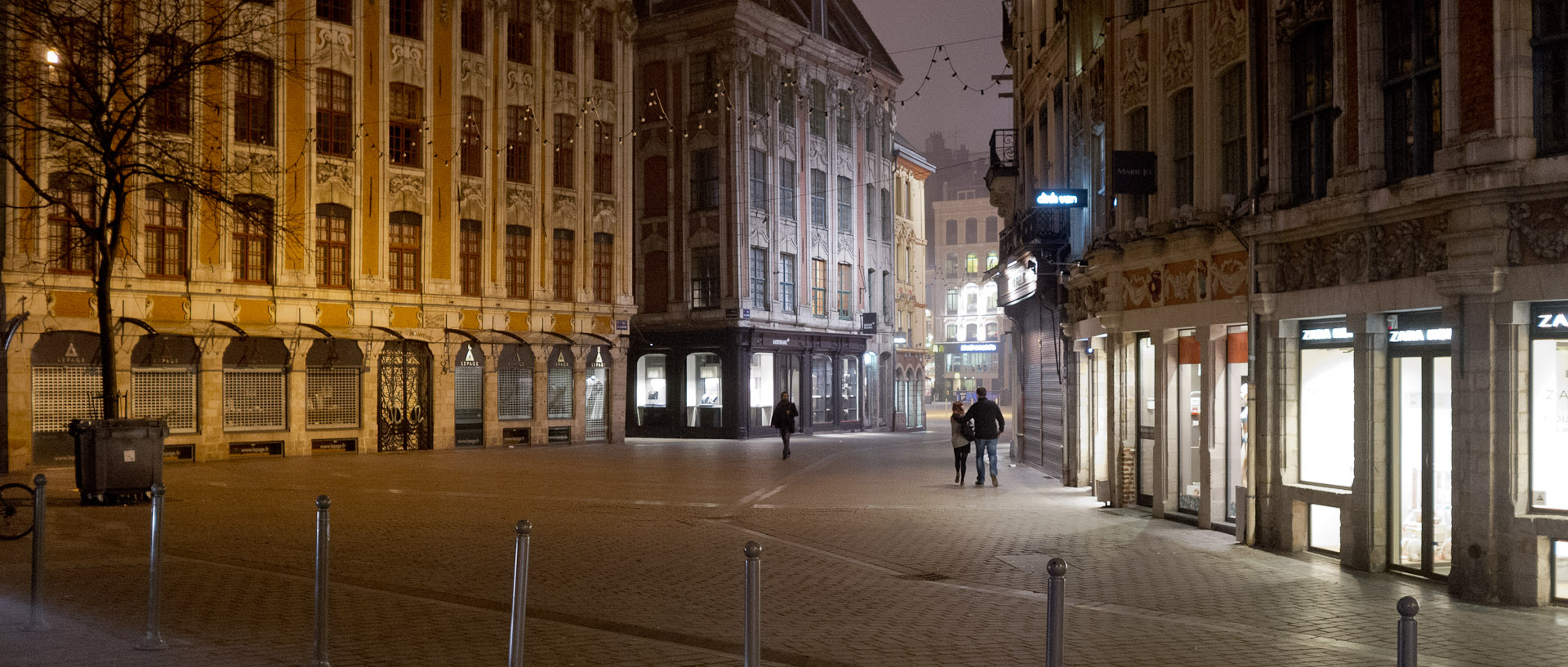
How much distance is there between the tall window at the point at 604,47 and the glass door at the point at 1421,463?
1184 inches

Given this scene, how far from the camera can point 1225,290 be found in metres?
15.3

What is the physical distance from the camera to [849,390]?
1933 inches

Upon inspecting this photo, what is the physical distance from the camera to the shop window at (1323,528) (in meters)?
13.5

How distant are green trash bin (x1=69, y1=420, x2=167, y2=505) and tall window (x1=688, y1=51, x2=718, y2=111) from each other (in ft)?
85.8

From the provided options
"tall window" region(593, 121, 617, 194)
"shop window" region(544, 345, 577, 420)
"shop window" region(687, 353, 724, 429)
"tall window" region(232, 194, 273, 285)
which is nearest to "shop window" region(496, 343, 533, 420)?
"shop window" region(544, 345, 577, 420)

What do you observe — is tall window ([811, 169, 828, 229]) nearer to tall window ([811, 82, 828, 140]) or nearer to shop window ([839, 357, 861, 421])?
tall window ([811, 82, 828, 140])

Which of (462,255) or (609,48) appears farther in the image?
(609,48)

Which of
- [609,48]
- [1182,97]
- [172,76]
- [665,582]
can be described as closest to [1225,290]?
[1182,97]

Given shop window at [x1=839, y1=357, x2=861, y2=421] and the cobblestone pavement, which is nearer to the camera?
the cobblestone pavement

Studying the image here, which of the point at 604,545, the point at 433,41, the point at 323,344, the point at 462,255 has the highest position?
the point at 433,41

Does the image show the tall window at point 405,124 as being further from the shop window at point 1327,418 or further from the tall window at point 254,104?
the shop window at point 1327,418

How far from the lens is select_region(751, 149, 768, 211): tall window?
4347cm

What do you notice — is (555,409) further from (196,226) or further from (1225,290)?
(1225,290)

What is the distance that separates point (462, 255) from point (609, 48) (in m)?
8.22
